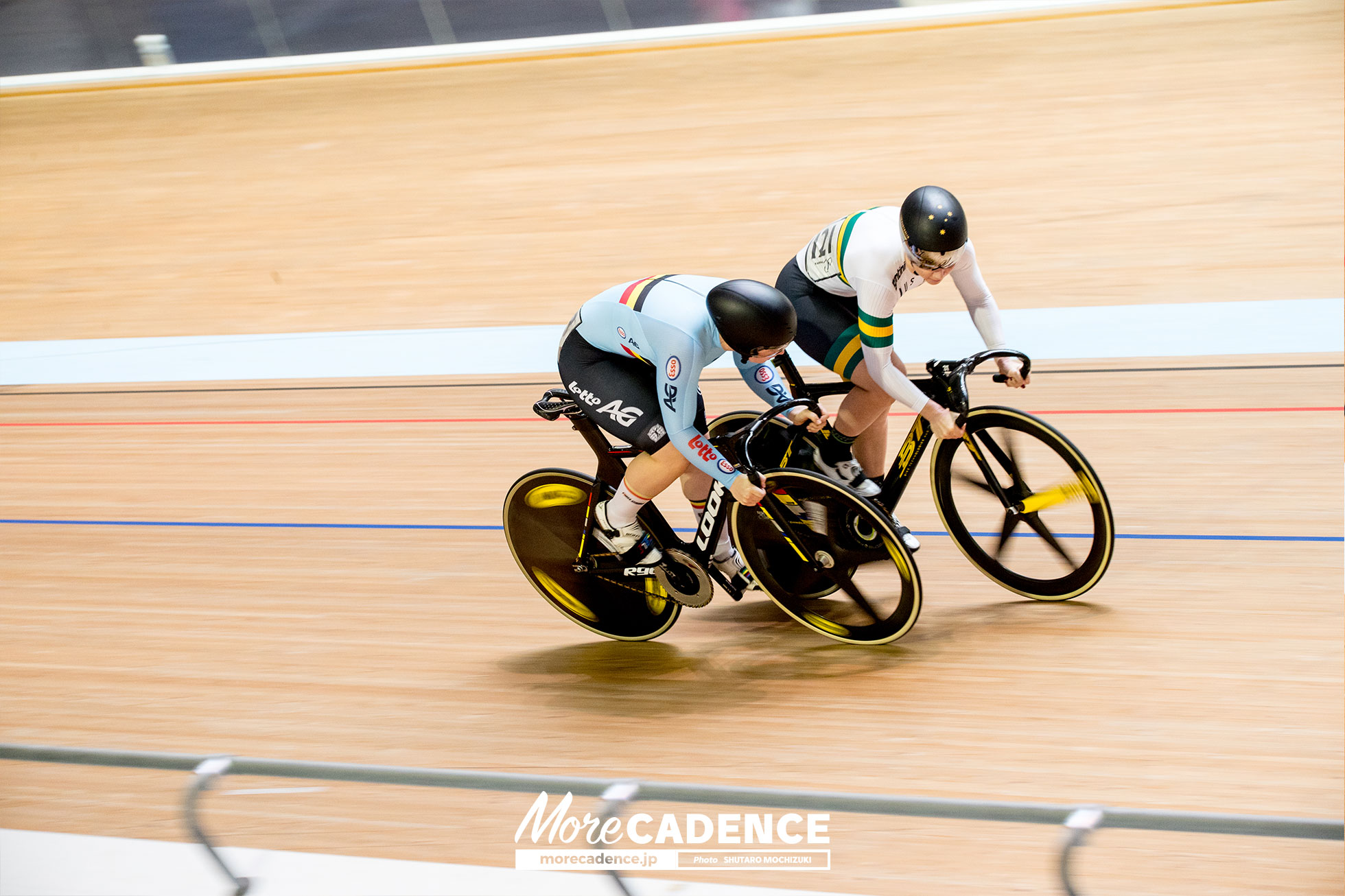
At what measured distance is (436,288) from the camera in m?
6.89

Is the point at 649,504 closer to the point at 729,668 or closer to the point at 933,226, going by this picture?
the point at 729,668

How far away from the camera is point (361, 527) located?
14.1 feet

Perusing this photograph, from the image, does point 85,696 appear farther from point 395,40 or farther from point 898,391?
point 395,40

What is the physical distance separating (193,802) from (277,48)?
32.9 ft

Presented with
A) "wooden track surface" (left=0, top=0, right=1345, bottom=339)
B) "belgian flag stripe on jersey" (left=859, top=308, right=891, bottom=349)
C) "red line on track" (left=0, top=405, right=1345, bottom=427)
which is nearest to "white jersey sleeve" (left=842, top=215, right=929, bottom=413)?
"belgian flag stripe on jersey" (left=859, top=308, right=891, bottom=349)

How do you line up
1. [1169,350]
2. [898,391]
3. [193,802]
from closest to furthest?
[193,802], [898,391], [1169,350]

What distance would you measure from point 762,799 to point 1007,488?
5.29 feet

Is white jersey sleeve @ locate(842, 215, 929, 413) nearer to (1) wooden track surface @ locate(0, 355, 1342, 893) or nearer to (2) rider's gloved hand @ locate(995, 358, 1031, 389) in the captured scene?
(2) rider's gloved hand @ locate(995, 358, 1031, 389)

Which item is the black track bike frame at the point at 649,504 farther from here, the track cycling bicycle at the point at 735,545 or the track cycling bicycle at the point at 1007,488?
the track cycling bicycle at the point at 1007,488

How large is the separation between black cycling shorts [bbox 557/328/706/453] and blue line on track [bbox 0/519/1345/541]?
0.97 metres

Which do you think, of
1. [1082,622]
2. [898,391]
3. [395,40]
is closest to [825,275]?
[898,391]

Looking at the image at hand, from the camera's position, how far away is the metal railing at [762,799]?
4.89 ft

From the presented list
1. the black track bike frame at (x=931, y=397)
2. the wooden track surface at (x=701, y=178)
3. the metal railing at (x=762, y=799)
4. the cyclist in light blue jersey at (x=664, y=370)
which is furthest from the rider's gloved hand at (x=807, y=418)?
the wooden track surface at (x=701, y=178)

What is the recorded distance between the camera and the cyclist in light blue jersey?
2.56m
